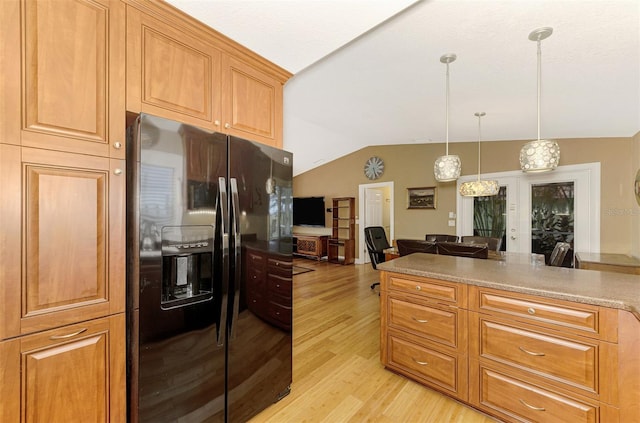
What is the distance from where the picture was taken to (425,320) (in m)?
2.01

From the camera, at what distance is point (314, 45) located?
178 cm

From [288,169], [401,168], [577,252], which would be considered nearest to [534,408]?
[288,169]

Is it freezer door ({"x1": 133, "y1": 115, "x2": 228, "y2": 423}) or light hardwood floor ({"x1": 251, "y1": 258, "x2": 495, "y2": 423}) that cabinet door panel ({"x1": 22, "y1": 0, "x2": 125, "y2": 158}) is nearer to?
freezer door ({"x1": 133, "y1": 115, "x2": 228, "y2": 423})

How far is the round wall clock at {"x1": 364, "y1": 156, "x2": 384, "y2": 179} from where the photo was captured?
6.50m

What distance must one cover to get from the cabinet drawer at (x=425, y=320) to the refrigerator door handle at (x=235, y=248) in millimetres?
1213

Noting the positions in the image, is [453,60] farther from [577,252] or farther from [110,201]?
[577,252]

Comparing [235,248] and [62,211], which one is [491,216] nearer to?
[235,248]

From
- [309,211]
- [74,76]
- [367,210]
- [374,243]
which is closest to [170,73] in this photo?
[74,76]

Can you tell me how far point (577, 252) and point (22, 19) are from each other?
234 inches

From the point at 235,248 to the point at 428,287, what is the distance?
1362 millimetres

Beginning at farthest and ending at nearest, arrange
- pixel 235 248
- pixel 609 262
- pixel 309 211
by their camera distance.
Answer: pixel 309 211
pixel 609 262
pixel 235 248

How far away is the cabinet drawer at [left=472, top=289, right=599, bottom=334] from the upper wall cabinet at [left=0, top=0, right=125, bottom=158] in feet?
7.12

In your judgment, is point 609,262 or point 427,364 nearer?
point 427,364

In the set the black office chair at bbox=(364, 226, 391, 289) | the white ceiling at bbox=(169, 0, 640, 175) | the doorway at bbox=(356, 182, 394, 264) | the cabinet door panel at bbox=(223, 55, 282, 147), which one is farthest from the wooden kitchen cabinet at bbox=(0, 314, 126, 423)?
the doorway at bbox=(356, 182, 394, 264)
